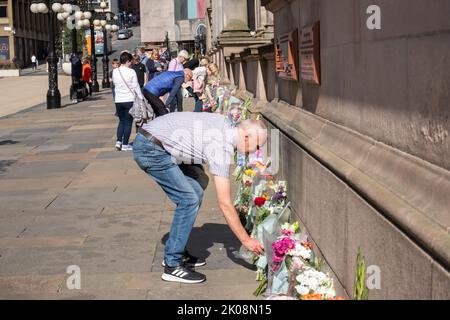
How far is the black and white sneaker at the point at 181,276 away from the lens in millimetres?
5965

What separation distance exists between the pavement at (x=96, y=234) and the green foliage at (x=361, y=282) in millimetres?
1634

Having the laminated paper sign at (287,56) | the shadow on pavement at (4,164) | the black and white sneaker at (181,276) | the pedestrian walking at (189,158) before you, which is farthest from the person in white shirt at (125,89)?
the black and white sneaker at (181,276)

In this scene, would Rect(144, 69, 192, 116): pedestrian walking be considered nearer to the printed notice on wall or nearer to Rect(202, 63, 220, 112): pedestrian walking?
the printed notice on wall

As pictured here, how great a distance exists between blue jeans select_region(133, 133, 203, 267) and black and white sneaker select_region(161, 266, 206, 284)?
1.9 inches

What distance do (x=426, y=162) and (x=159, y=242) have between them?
4.12 metres

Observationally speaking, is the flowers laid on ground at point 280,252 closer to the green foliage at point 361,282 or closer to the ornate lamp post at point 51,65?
the green foliage at point 361,282

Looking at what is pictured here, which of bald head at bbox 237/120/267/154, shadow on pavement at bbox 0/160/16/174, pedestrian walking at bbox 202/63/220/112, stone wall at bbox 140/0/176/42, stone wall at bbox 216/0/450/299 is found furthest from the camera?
stone wall at bbox 140/0/176/42

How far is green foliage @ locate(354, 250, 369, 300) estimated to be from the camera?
405cm

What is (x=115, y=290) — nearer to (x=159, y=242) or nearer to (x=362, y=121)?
(x=159, y=242)

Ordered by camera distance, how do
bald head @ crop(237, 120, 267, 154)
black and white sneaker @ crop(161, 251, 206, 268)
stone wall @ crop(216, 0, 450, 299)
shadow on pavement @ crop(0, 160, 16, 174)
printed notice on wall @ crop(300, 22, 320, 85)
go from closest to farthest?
stone wall @ crop(216, 0, 450, 299) → bald head @ crop(237, 120, 267, 154) → printed notice on wall @ crop(300, 22, 320, 85) → black and white sneaker @ crop(161, 251, 206, 268) → shadow on pavement @ crop(0, 160, 16, 174)

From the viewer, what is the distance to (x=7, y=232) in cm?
779

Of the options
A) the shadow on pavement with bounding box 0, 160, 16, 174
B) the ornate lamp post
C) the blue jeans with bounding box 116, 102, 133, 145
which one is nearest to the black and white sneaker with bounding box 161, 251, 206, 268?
the shadow on pavement with bounding box 0, 160, 16, 174
